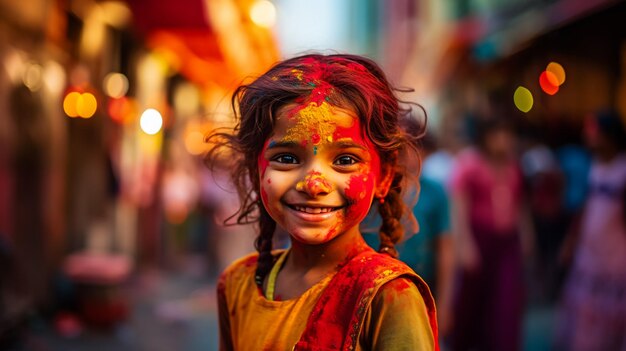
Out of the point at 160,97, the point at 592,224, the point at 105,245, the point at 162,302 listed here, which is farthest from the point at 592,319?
the point at 160,97

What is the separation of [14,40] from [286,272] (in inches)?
209

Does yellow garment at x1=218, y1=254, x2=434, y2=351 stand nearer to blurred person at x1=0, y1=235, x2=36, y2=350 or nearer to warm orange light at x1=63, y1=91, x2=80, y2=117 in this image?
blurred person at x1=0, y1=235, x2=36, y2=350

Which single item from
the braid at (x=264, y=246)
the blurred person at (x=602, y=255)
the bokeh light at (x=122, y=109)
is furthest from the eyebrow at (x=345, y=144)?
the bokeh light at (x=122, y=109)

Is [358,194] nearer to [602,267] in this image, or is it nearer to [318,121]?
[318,121]

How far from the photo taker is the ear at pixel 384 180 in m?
2.10

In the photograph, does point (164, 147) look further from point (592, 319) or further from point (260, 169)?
point (260, 169)

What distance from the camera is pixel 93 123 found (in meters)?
9.27

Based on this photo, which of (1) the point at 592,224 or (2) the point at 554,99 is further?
(2) the point at 554,99

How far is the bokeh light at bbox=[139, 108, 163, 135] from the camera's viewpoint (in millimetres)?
11469

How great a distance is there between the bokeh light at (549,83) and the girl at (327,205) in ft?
29.6

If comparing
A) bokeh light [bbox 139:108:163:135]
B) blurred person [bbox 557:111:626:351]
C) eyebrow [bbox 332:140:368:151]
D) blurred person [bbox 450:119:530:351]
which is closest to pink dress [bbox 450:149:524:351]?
blurred person [bbox 450:119:530:351]

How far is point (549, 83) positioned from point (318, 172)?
31.2 feet

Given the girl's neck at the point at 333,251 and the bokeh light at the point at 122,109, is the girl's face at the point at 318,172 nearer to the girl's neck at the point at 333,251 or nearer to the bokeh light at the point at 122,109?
the girl's neck at the point at 333,251

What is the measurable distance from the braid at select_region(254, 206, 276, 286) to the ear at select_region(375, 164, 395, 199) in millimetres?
389
